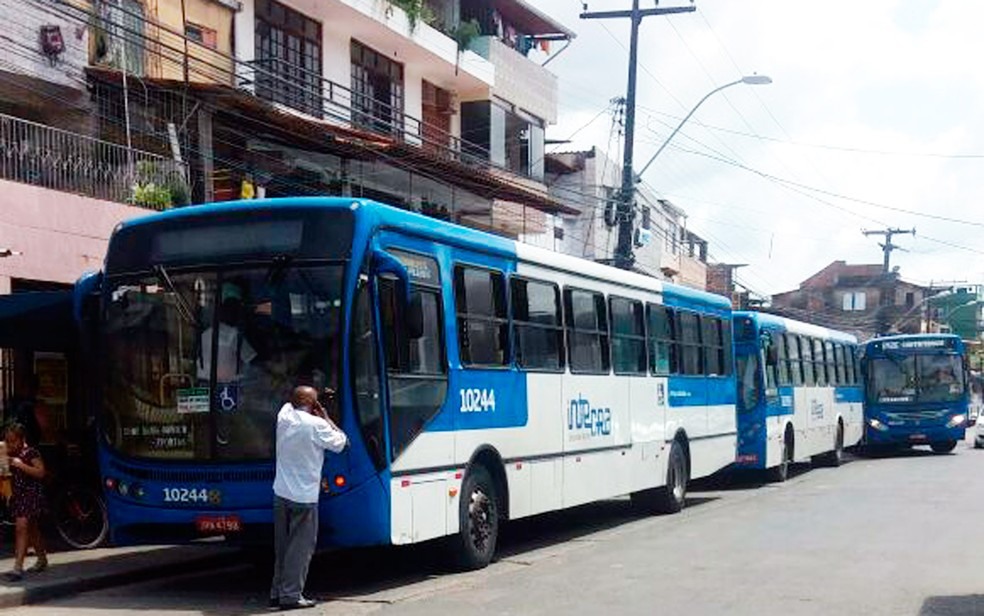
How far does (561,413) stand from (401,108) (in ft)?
49.0

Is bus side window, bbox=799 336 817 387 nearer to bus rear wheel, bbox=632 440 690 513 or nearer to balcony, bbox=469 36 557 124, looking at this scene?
bus rear wheel, bbox=632 440 690 513

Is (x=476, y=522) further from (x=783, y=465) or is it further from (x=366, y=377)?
(x=783, y=465)

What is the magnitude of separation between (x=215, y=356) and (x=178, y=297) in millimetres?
651

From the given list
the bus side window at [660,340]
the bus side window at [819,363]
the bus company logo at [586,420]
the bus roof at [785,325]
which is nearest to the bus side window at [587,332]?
the bus company logo at [586,420]

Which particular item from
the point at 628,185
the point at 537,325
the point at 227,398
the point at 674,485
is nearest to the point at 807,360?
the point at 628,185

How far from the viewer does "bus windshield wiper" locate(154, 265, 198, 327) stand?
389 inches

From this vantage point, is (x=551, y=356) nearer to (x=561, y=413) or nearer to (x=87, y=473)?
(x=561, y=413)

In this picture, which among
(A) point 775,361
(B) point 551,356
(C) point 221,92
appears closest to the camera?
(B) point 551,356

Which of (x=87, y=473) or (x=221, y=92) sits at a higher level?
(x=221, y=92)

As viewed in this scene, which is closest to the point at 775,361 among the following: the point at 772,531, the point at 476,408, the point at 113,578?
the point at 772,531

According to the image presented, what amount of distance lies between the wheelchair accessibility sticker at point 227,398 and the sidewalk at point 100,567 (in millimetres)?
2428

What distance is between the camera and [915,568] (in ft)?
36.7

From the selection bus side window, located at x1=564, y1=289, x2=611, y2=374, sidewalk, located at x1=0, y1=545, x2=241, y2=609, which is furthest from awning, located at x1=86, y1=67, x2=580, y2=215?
sidewalk, located at x1=0, y1=545, x2=241, y2=609

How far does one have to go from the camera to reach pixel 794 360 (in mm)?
24516
